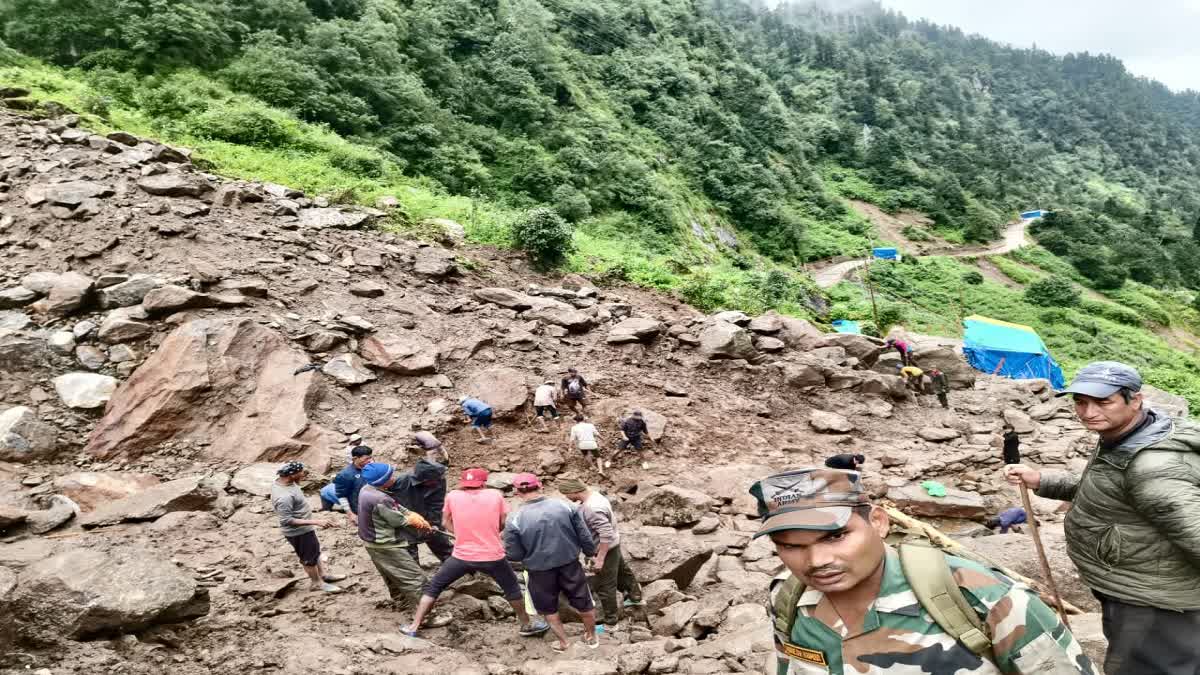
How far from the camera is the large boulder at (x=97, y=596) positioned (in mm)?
3967

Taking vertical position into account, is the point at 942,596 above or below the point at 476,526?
above

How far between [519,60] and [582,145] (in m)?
7.57

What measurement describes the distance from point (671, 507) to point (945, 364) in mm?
11011

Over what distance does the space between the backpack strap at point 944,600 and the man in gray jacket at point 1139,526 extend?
1402 millimetres

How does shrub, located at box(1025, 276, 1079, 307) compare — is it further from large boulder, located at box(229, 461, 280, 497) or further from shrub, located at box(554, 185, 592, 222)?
large boulder, located at box(229, 461, 280, 497)

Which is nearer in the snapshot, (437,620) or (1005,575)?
(1005,575)

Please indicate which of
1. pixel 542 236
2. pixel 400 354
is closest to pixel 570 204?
pixel 542 236

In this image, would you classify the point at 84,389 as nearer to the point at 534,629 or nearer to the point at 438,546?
the point at 438,546

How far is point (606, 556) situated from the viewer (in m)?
5.22

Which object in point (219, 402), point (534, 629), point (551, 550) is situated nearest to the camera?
point (551, 550)

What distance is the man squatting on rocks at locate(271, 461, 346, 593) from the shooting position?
5.45 m

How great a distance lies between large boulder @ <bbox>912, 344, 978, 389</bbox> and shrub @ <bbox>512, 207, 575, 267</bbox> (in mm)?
9299

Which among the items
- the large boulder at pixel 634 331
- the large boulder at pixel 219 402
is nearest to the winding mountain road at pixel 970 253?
the large boulder at pixel 634 331

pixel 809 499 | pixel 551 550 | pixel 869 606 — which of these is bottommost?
pixel 551 550
